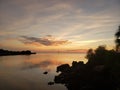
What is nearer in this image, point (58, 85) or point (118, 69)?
point (118, 69)

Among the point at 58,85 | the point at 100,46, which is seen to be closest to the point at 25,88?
the point at 58,85

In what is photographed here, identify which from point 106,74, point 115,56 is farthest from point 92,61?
point 106,74

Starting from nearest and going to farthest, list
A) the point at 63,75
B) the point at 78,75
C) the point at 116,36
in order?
the point at 78,75 → the point at 63,75 → the point at 116,36

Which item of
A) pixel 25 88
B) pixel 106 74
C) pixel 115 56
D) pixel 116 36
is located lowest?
pixel 25 88

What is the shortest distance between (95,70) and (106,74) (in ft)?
12.6

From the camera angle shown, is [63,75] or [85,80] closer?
[85,80]

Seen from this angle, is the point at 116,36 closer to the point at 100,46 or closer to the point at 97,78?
the point at 100,46

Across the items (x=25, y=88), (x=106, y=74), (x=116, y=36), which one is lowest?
(x=25, y=88)

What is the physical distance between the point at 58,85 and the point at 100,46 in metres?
32.2

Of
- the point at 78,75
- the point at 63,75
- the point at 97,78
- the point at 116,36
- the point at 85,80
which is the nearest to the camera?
the point at 97,78

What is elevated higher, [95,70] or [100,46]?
[100,46]

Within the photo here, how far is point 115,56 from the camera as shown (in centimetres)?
6850

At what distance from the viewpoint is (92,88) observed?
2158 inches

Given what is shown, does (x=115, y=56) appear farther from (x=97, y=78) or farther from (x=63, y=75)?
(x=63, y=75)
